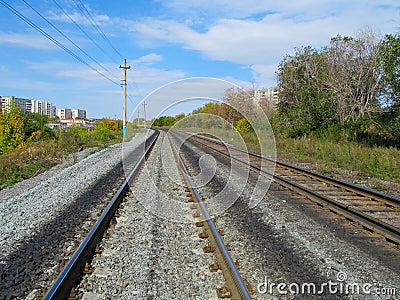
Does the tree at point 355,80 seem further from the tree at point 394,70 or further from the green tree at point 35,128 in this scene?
the green tree at point 35,128

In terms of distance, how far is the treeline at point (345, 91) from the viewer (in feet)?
56.5

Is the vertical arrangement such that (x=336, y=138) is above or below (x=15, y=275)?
above

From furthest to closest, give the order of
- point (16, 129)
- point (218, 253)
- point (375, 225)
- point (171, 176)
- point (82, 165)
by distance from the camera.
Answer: point (16, 129) → point (82, 165) → point (171, 176) → point (375, 225) → point (218, 253)

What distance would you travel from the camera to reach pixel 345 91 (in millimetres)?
22891

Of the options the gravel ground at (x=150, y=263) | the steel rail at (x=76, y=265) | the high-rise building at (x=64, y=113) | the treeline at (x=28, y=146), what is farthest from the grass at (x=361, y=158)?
the high-rise building at (x=64, y=113)

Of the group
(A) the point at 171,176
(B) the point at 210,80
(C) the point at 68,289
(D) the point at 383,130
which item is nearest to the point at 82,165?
(A) the point at 171,176

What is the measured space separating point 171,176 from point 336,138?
44.7 feet

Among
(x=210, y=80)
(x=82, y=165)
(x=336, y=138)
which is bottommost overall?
(x=82, y=165)

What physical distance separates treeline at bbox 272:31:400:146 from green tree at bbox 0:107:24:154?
18479 millimetres

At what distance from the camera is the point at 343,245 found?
484 centimetres

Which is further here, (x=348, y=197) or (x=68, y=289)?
(x=348, y=197)

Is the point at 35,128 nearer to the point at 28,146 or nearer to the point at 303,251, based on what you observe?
the point at 28,146

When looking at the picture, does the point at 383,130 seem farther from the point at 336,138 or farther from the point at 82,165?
the point at 82,165

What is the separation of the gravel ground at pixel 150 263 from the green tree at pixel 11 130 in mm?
19118
